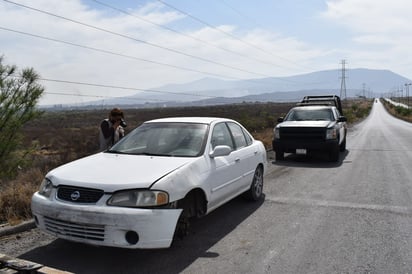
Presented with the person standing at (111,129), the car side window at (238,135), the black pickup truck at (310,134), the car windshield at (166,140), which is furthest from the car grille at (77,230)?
the black pickup truck at (310,134)

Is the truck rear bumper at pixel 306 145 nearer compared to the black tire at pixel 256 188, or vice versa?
the black tire at pixel 256 188

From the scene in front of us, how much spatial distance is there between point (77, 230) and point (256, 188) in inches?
142

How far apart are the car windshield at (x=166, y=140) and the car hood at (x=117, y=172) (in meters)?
0.26

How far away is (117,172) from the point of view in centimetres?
435

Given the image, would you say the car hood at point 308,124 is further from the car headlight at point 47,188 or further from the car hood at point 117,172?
the car headlight at point 47,188

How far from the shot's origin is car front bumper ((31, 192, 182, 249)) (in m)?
3.82

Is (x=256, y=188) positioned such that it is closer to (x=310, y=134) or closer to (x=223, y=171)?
(x=223, y=171)

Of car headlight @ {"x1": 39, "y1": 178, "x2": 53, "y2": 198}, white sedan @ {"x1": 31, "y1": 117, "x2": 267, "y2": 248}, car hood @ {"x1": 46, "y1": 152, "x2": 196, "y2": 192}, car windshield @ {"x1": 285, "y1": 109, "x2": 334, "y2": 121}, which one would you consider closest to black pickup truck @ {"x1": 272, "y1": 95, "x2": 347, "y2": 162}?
car windshield @ {"x1": 285, "y1": 109, "x2": 334, "y2": 121}

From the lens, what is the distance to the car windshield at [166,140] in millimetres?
5172

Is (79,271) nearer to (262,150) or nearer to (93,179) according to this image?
(93,179)

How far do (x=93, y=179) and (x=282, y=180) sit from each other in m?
5.63

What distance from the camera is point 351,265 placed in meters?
4.10

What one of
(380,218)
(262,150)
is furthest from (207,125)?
(380,218)

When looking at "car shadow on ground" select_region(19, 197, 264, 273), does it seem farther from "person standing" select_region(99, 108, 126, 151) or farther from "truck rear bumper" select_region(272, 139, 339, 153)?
"truck rear bumper" select_region(272, 139, 339, 153)
